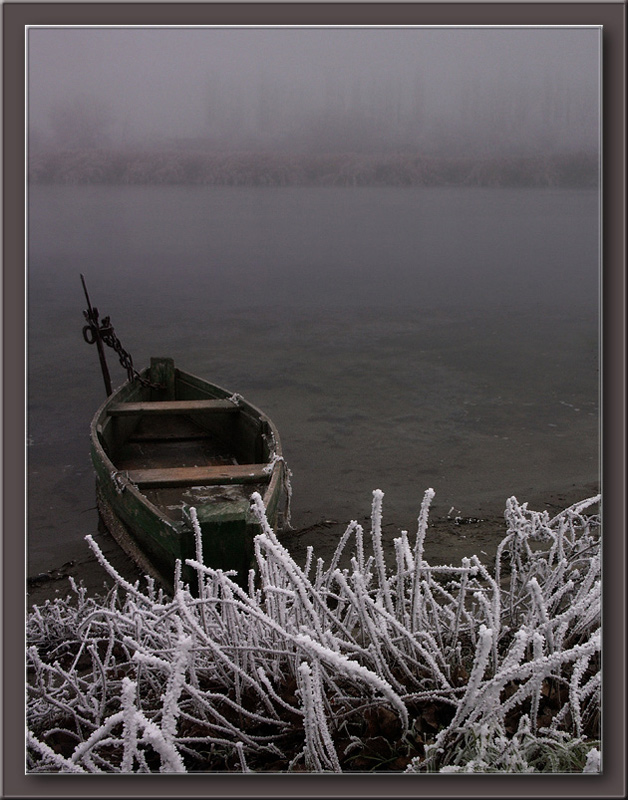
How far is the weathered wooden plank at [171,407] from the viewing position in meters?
7.10

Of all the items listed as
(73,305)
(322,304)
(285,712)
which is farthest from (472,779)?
(322,304)

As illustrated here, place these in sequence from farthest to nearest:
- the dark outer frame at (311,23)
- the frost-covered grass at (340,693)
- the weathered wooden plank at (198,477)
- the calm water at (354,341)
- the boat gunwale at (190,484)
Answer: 1. the calm water at (354,341)
2. the weathered wooden plank at (198,477)
3. the boat gunwale at (190,484)
4. the dark outer frame at (311,23)
5. the frost-covered grass at (340,693)

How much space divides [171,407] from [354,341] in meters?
7.01

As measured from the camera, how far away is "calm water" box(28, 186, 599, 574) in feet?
18.5

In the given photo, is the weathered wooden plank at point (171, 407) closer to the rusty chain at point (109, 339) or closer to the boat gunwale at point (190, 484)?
the boat gunwale at point (190, 484)

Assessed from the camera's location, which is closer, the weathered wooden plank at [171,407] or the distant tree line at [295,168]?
the distant tree line at [295,168]

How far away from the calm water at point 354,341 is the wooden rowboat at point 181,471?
0.72m

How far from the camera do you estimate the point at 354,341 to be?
13.8m

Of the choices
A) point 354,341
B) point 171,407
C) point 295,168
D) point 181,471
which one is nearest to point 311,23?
point 295,168

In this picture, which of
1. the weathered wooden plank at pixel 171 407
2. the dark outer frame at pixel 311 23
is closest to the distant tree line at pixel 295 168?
the dark outer frame at pixel 311 23

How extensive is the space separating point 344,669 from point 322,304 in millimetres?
15542

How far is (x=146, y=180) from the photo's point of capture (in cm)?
394

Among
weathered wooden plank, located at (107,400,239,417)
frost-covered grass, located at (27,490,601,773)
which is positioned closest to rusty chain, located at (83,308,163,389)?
weathered wooden plank, located at (107,400,239,417)

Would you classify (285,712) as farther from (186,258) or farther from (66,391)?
(186,258)
